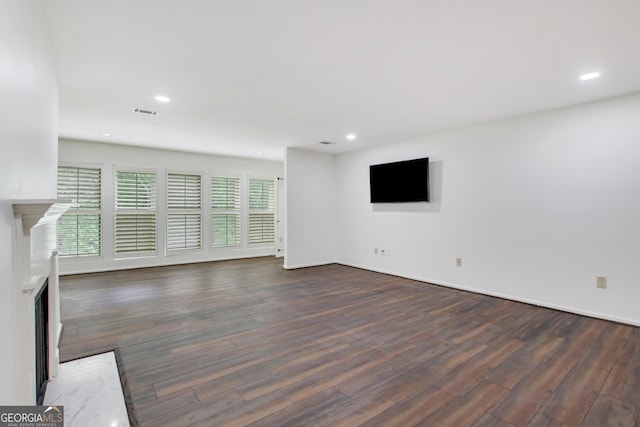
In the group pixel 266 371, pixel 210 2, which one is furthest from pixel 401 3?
pixel 266 371

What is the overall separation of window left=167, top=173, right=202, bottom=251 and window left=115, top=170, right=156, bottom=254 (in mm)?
325

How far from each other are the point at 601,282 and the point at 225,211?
6.70 m

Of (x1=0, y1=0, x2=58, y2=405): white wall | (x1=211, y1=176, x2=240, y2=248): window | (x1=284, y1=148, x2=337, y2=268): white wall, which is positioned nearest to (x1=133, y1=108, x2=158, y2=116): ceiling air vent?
(x1=0, y1=0, x2=58, y2=405): white wall

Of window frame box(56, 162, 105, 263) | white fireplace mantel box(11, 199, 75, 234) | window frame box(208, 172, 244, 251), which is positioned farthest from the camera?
window frame box(208, 172, 244, 251)

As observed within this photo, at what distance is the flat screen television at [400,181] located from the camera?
201 inches

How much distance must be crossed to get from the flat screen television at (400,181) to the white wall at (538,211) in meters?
0.16

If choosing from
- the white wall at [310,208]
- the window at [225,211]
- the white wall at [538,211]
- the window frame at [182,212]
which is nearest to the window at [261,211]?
the window at [225,211]

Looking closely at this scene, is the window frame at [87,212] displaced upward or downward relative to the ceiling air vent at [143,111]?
downward

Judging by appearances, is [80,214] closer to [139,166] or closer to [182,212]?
[139,166]

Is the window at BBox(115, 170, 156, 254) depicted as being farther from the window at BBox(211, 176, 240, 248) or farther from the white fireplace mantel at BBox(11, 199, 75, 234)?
the white fireplace mantel at BBox(11, 199, 75, 234)

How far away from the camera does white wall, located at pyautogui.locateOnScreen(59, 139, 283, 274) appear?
Result: 5715 mm

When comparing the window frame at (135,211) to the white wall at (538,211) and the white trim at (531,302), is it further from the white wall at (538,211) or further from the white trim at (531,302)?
the white wall at (538,211)

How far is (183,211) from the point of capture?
6.77m

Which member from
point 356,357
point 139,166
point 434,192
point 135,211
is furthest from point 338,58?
point 135,211
